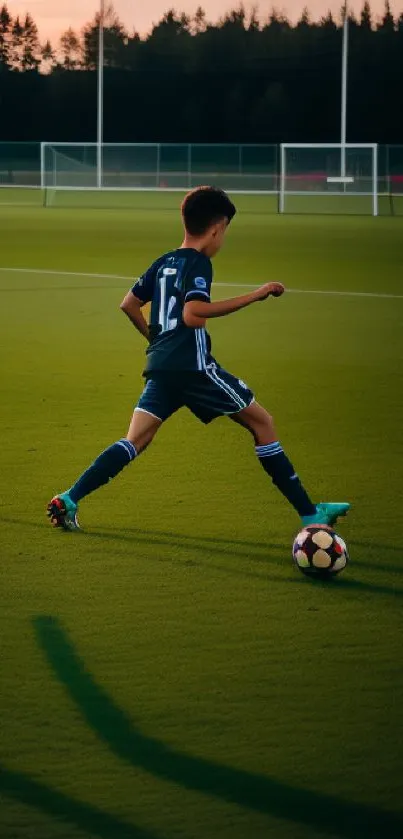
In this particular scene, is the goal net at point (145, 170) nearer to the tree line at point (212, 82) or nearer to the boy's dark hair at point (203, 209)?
the tree line at point (212, 82)

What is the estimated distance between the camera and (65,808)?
409 centimetres

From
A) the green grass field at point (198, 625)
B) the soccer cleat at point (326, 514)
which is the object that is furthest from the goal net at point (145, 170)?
the soccer cleat at point (326, 514)

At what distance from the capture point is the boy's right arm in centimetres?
649

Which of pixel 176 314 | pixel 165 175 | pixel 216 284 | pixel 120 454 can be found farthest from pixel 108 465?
pixel 165 175

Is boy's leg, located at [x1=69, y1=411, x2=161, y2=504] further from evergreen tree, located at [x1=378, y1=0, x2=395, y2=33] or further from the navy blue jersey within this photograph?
evergreen tree, located at [x1=378, y1=0, x2=395, y2=33]

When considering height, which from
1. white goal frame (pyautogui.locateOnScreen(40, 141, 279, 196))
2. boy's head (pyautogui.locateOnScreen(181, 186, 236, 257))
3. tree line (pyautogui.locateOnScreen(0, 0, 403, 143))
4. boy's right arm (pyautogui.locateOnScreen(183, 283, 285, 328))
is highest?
tree line (pyautogui.locateOnScreen(0, 0, 403, 143))

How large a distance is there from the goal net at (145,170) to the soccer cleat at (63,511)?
162 feet

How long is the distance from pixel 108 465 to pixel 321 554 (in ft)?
3.63

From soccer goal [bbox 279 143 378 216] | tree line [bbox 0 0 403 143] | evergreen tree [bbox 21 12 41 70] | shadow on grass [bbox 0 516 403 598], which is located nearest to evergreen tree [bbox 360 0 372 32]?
tree line [bbox 0 0 403 143]

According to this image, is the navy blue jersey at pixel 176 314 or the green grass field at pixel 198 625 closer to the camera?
the green grass field at pixel 198 625

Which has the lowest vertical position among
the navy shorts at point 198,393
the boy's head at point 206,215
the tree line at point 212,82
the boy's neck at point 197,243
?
the navy shorts at point 198,393

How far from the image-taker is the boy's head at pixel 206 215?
6.64 metres

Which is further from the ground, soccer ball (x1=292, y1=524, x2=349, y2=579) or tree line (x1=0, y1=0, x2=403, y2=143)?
tree line (x1=0, y1=0, x2=403, y2=143)

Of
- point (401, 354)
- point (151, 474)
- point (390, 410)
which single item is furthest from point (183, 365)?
point (401, 354)
